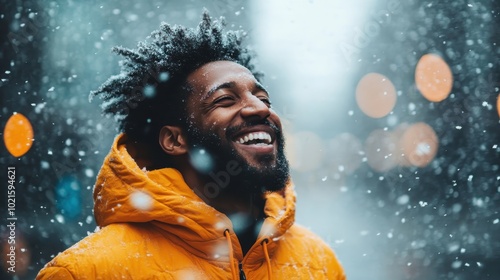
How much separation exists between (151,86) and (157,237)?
94 cm

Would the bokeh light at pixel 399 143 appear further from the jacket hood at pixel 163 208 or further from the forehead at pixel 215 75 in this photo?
the jacket hood at pixel 163 208

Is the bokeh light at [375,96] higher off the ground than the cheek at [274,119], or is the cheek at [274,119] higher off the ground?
the bokeh light at [375,96]

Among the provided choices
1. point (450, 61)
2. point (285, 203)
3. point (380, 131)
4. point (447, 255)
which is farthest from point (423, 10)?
point (285, 203)

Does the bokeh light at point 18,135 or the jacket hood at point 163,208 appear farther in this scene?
the bokeh light at point 18,135

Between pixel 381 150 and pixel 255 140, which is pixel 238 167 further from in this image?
pixel 381 150

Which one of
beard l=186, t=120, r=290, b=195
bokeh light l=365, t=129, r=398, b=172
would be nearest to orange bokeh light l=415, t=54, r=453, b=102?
bokeh light l=365, t=129, r=398, b=172

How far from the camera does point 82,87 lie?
1197cm

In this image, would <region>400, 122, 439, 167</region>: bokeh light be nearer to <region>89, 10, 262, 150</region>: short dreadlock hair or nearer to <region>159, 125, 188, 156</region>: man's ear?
<region>89, 10, 262, 150</region>: short dreadlock hair

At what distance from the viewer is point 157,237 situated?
2.13 meters

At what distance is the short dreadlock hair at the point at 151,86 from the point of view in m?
2.71

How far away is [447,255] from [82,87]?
28.8 feet

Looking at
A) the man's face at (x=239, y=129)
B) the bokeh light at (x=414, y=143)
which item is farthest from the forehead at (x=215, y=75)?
the bokeh light at (x=414, y=143)

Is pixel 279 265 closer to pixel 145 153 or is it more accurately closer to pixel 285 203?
pixel 285 203

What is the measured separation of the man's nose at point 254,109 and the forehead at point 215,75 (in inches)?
7.2
